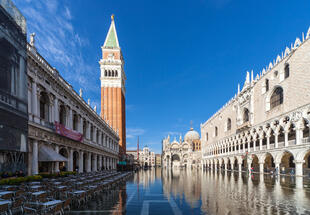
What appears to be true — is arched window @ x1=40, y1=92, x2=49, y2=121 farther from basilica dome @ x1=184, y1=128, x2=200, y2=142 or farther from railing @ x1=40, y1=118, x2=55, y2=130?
basilica dome @ x1=184, y1=128, x2=200, y2=142

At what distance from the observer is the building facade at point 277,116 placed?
84.8 ft

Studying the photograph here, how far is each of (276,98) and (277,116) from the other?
3.35 meters

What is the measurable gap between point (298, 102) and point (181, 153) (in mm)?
77972

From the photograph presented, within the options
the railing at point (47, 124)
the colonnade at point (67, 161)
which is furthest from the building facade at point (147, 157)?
the railing at point (47, 124)

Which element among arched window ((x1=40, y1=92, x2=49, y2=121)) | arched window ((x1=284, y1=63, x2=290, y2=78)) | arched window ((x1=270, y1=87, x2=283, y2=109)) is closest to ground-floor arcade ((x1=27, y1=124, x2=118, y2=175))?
→ arched window ((x1=40, y1=92, x2=49, y2=121))

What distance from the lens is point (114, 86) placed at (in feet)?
237

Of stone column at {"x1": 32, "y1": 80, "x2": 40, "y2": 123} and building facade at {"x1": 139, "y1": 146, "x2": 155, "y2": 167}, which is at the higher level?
stone column at {"x1": 32, "y1": 80, "x2": 40, "y2": 123}

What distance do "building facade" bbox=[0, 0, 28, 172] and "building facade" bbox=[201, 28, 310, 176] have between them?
29.3 meters

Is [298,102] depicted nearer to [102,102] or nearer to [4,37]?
[4,37]

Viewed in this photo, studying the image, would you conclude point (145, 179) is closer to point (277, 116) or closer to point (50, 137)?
point (50, 137)

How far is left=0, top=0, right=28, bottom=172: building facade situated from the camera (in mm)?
13773

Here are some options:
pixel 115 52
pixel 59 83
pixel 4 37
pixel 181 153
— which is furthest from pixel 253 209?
pixel 181 153

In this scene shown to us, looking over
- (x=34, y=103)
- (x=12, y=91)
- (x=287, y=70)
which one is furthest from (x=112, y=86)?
(x=12, y=91)

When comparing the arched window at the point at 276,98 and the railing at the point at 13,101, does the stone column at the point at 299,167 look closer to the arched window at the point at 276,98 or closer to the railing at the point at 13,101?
the arched window at the point at 276,98
